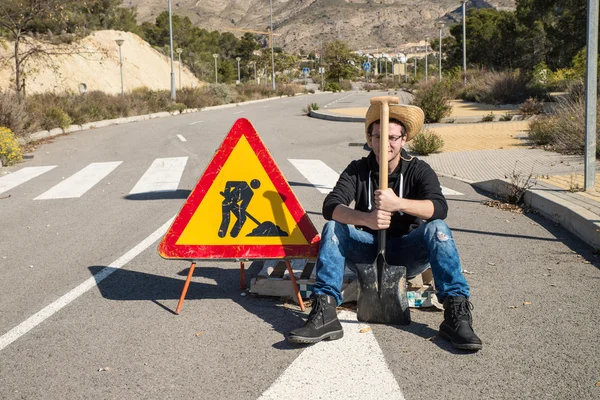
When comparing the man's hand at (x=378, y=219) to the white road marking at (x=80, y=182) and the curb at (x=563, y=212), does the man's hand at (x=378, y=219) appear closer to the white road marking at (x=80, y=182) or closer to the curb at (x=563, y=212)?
the curb at (x=563, y=212)

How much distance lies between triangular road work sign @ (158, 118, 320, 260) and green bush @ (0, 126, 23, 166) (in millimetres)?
10326

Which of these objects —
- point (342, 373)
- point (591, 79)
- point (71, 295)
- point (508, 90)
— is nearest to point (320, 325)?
point (342, 373)

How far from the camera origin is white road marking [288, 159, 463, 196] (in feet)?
34.5

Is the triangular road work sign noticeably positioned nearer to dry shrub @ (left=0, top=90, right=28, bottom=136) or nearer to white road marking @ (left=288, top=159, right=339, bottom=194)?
white road marking @ (left=288, top=159, right=339, bottom=194)

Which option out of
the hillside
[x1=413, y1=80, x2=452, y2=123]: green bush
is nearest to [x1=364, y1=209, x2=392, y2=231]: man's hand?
[x1=413, y1=80, x2=452, y2=123]: green bush

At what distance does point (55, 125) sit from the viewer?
2225 cm

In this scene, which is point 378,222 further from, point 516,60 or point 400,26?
point 400,26

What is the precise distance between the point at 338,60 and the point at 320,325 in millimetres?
84431

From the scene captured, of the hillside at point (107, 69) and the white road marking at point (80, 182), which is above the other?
the hillside at point (107, 69)

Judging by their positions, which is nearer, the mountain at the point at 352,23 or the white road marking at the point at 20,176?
Answer: the white road marking at the point at 20,176

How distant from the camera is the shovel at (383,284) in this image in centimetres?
462

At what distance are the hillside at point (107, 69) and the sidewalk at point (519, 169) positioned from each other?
3389 cm

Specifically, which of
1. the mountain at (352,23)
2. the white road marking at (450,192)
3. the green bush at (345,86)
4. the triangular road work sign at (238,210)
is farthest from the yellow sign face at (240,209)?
the mountain at (352,23)

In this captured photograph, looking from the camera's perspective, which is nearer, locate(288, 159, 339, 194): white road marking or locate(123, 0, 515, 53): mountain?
locate(288, 159, 339, 194): white road marking
